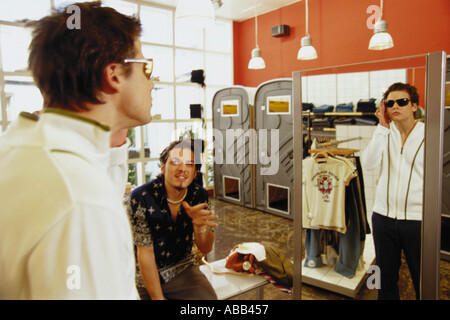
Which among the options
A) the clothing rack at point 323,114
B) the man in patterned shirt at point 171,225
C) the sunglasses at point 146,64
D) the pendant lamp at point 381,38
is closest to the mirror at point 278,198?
the pendant lamp at point 381,38

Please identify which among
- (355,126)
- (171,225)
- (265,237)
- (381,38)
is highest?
(381,38)

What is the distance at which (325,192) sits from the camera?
1721mm

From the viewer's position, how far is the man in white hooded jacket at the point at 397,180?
1.37 meters

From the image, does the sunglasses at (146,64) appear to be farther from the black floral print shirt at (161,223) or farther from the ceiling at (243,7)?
the ceiling at (243,7)

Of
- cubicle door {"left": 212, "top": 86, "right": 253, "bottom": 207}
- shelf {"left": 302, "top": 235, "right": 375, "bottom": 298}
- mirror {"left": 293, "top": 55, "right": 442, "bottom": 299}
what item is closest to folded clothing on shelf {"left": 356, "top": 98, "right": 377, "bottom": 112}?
mirror {"left": 293, "top": 55, "right": 442, "bottom": 299}

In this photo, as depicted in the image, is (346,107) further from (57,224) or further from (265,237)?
(265,237)

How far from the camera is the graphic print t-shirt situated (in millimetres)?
1628

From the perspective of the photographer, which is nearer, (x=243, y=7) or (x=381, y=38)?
(x=381, y=38)

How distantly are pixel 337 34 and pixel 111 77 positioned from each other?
4704 mm

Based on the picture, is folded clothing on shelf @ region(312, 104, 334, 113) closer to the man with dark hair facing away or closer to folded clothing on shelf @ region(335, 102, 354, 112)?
folded clothing on shelf @ region(335, 102, 354, 112)

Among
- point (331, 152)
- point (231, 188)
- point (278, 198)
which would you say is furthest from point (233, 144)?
point (331, 152)

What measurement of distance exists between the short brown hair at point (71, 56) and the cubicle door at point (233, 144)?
422 centimetres

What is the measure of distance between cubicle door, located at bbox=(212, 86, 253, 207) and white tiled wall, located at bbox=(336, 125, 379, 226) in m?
3.24
